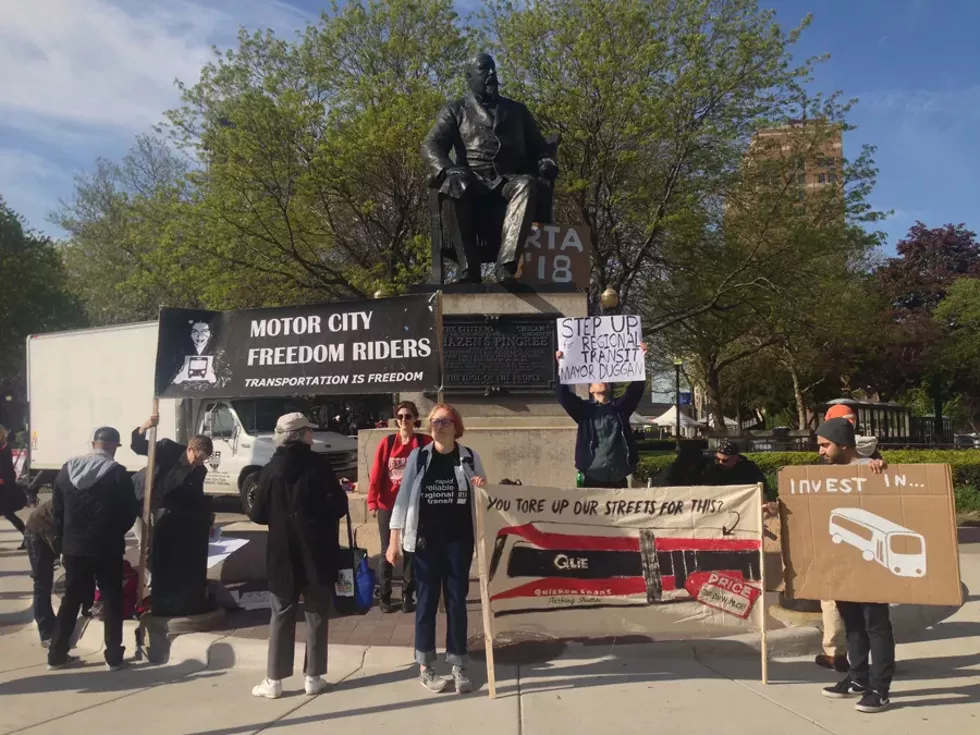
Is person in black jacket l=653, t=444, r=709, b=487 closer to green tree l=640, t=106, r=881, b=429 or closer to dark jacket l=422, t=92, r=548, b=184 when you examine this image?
dark jacket l=422, t=92, r=548, b=184

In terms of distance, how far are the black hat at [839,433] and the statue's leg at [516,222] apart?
385 cm

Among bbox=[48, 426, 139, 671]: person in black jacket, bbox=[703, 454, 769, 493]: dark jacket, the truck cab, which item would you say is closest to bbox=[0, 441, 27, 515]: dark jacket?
bbox=[48, 426, 139, 671]: person in black jacket

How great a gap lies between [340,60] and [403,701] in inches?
798

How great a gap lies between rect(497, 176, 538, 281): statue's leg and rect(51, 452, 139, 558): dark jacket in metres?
4.07

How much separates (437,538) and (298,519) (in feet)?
2.73

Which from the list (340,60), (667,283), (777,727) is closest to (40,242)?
(340,60)

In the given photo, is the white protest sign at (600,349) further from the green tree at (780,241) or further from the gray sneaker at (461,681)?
the green tree at (780,241)

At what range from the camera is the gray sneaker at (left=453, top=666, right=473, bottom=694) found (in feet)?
16.0

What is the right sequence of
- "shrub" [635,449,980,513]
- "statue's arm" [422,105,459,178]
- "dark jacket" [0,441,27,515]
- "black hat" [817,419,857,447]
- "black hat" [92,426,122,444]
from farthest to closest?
"shrub" [635,449,980,513], "dark jacket" [0,441,27,515], "statue's arm" [422,105,459,178], "black hat" [92,426,122,444], "black hat" [817,419,857,447]

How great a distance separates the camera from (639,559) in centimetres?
523

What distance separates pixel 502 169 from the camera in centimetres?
858

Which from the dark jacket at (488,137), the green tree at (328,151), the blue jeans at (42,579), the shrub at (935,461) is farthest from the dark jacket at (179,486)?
the green tree at (328,151)

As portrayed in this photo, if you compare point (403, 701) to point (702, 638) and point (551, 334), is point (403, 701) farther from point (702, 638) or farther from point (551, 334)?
point (551, 334)

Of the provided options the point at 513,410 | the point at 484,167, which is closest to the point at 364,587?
the point at 513,410
